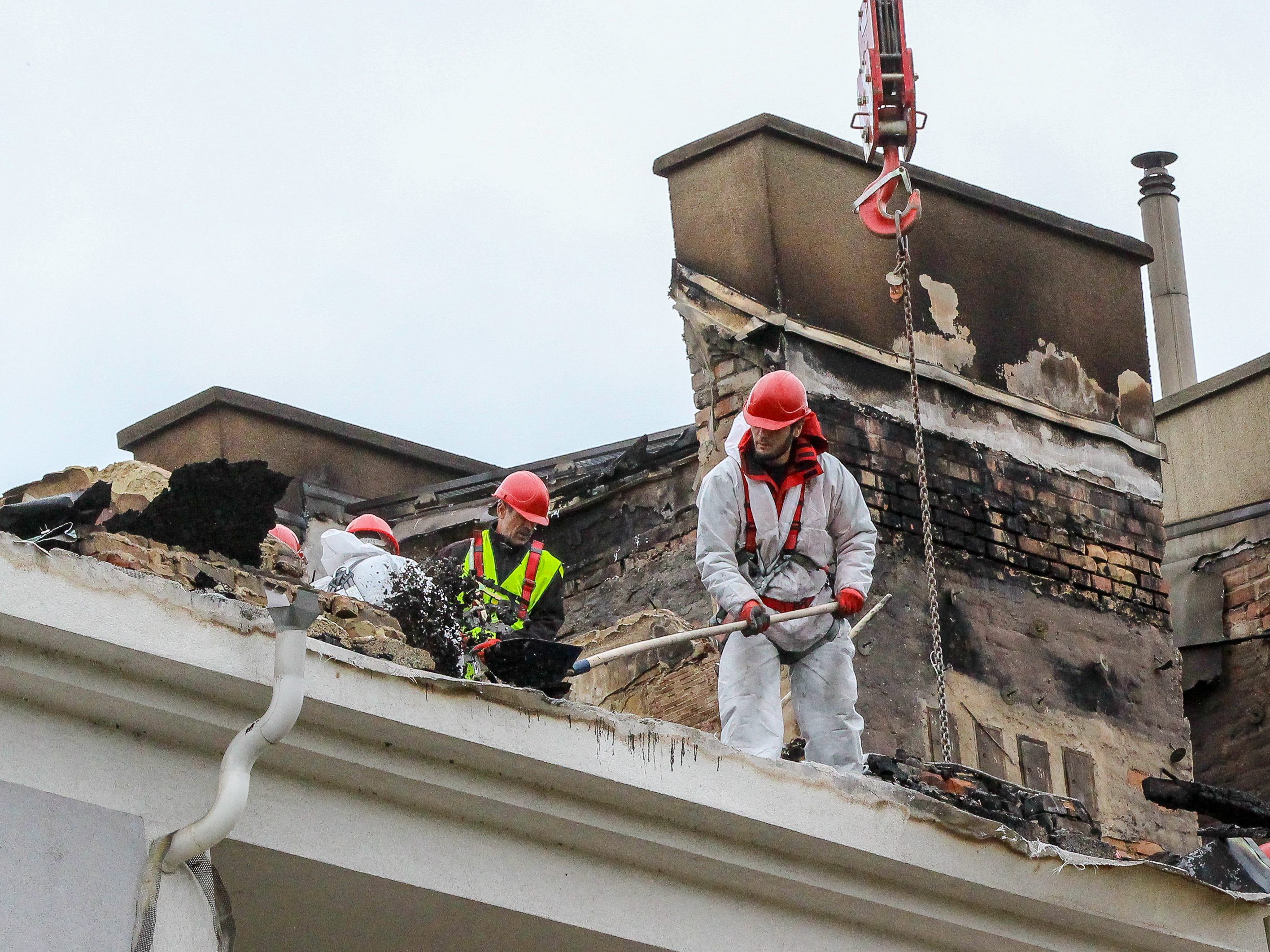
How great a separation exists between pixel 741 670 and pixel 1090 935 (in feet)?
5.01

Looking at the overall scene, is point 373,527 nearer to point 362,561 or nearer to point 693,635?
point 362,561

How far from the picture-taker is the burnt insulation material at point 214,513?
655cm

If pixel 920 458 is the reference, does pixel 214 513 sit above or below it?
below

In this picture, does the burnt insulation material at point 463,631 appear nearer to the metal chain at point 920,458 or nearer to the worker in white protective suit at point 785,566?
the worker in white protective suit at point 785,566

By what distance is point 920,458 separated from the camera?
41.0 ft

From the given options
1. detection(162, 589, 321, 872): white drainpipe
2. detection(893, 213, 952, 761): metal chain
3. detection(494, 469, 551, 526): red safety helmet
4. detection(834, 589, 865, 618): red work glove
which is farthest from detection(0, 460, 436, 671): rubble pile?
detection(893, 213, 952, 761): metal chain

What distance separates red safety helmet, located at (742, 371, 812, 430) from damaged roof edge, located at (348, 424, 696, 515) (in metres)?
5.80

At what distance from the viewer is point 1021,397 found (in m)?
13.4

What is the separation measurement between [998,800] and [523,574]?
2147 millimetres

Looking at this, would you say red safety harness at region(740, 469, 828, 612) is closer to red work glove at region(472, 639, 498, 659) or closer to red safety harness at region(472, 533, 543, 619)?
red safety harness at region(472, 533, 543, 619)

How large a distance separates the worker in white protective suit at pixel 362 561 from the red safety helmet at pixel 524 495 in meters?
0.55

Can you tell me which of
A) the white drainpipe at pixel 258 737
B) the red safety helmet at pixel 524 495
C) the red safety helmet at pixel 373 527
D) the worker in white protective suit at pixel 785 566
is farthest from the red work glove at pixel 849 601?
the white drainpipe at pixel 258 737

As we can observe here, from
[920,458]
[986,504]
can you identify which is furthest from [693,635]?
[986,504]

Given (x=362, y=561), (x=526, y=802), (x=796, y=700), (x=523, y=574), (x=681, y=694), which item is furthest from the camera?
(x=681, y=694)
